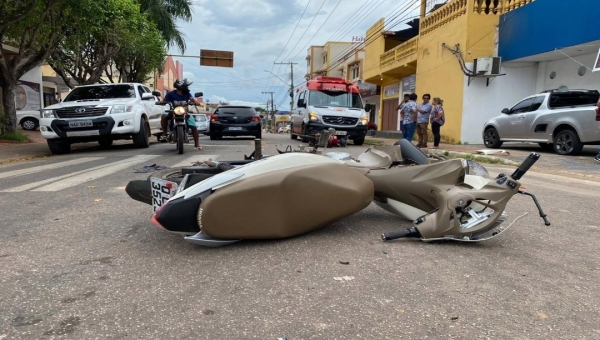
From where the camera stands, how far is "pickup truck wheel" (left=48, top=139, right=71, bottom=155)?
380 inches

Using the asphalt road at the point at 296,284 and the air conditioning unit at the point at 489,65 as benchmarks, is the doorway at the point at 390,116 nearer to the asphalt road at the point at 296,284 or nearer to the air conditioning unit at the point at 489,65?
the air conditioning unit at the point at 489,65

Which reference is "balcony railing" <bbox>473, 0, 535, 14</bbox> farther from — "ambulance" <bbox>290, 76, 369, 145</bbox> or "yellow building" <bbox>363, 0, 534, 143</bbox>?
"ambulance" <bbox>290, 76, 369, 145</bbox>

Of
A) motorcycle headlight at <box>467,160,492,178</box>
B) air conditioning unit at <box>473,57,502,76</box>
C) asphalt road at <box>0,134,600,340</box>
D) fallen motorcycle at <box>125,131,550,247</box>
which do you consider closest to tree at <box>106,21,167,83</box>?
air conditioning unit at <box>473,57,502,76</box>

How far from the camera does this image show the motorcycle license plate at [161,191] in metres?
2.85

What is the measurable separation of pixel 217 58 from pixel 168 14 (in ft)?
13.3

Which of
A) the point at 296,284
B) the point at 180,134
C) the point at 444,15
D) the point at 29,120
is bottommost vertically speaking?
the point at 296,284

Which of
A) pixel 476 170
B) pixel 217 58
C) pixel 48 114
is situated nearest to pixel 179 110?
→ pixel 48 114

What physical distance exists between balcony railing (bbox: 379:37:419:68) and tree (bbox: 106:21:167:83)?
12.7 meters

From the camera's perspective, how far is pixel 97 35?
59.4ft

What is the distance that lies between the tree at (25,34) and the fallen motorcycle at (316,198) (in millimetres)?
10636

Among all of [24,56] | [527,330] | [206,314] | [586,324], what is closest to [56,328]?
[206,314]

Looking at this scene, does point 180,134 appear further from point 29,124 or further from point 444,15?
point 29,124

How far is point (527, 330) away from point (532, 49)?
14.0 m

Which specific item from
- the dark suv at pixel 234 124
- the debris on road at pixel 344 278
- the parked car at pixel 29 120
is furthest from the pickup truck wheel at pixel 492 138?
the parked car at pixel 29 120
